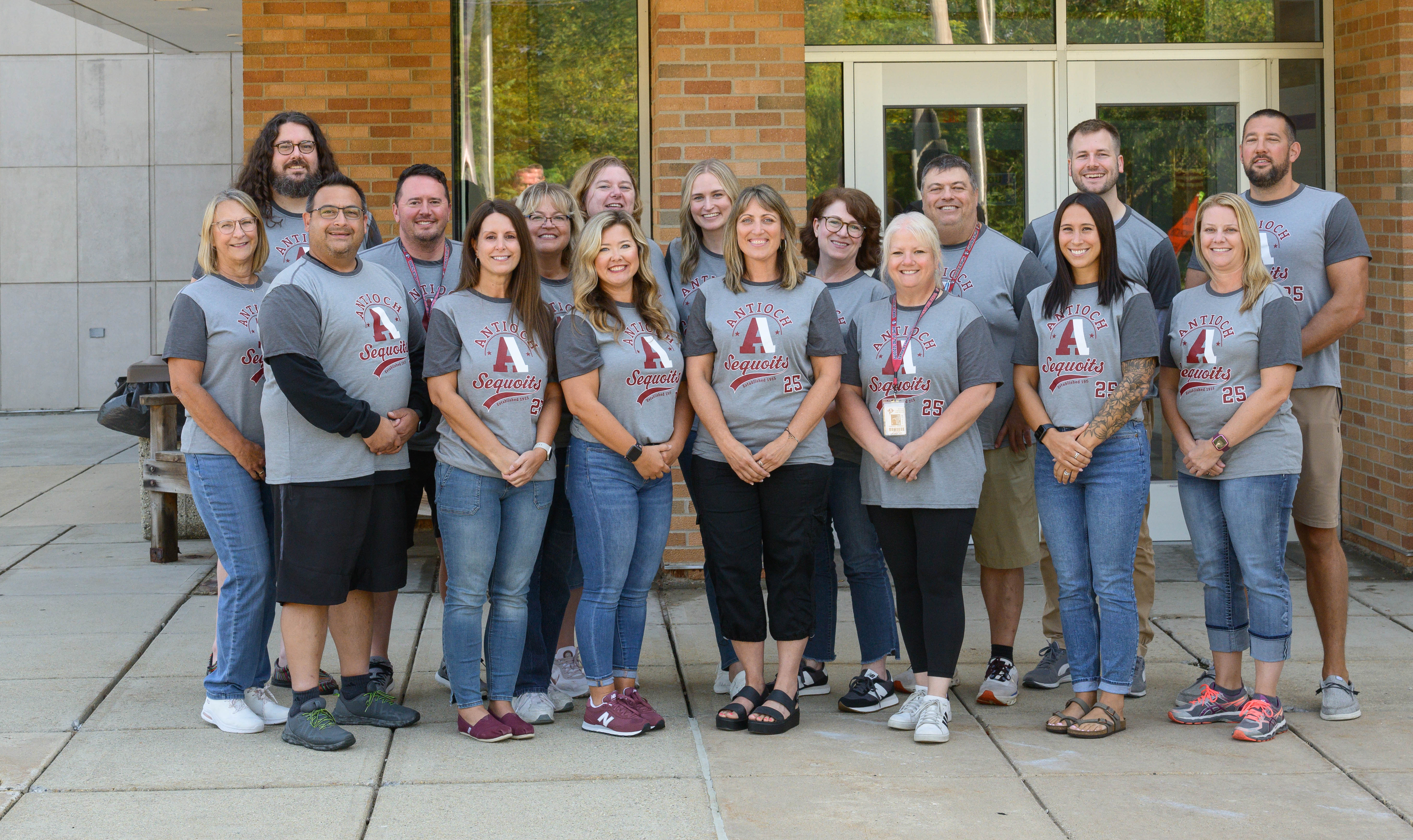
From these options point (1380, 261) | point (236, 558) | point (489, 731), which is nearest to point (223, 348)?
point (236, 558)

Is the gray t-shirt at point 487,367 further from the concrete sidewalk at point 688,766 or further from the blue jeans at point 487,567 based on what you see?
the concrete sidewalk at point 688,766

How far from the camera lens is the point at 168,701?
489 cm

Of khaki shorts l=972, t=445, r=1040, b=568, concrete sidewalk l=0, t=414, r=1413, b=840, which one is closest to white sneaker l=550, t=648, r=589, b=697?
concrete sidewalk l=0, t=414, r=1413, b=840

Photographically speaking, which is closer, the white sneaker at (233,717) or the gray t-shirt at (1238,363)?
the gray t-shirt at (1238,363)

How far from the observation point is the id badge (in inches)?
176

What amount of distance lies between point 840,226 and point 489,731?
2128 millimetres

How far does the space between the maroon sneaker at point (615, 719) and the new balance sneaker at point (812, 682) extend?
0.73m

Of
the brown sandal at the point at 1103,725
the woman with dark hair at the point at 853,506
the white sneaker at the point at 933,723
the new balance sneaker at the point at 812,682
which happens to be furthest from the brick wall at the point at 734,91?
the brown sandal at the point at 1103,725

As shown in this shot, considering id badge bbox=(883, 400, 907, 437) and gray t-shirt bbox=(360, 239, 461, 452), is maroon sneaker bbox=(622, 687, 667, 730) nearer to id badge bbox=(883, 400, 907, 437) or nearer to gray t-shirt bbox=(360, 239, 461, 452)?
gray t-shirt bbox=(360, 239, 461, 452)

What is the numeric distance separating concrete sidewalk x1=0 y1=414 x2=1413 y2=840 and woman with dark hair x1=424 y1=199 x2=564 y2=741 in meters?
0.30

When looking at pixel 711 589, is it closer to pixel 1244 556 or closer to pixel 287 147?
→ pixel 1244 556

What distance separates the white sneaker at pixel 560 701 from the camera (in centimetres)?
480

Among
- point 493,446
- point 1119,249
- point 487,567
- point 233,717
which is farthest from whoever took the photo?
point 1119,249

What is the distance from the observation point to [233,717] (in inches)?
178
